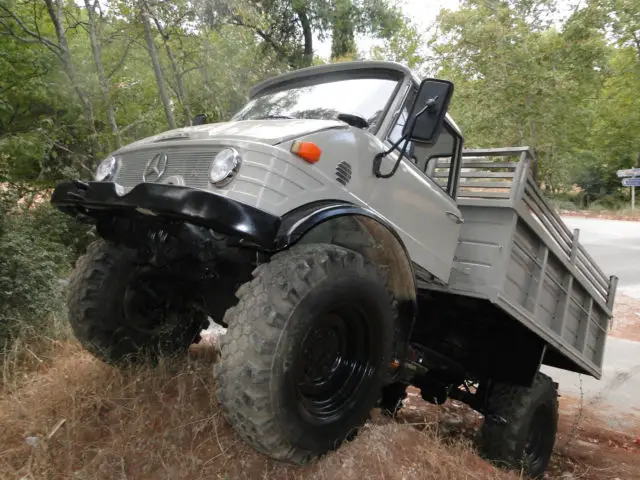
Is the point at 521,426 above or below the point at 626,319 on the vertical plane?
below

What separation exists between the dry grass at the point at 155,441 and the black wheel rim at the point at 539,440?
1.00m

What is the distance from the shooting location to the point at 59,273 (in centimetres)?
610

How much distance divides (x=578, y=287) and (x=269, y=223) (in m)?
3.55

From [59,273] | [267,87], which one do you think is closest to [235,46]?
[59,273]

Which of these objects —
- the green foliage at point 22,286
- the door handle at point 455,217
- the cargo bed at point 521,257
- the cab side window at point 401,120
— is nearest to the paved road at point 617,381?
the cargo bed at point 521,257

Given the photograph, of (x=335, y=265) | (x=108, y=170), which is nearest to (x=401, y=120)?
(x=335, y=265)

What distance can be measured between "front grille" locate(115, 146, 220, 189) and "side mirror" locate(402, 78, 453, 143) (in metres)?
1.07

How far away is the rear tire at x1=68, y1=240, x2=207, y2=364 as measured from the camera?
3125mm

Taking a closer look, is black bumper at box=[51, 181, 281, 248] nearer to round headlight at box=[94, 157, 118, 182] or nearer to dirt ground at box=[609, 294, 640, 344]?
round headlight at box=[94, 157, 118, 182]

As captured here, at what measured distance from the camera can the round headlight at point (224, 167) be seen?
2.18 meters

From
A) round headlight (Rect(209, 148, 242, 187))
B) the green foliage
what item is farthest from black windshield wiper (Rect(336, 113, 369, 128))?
the green foliage

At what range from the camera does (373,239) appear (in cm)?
260

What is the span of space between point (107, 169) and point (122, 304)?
0.95 metres

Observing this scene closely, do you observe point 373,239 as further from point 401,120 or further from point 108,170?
point 108,170
